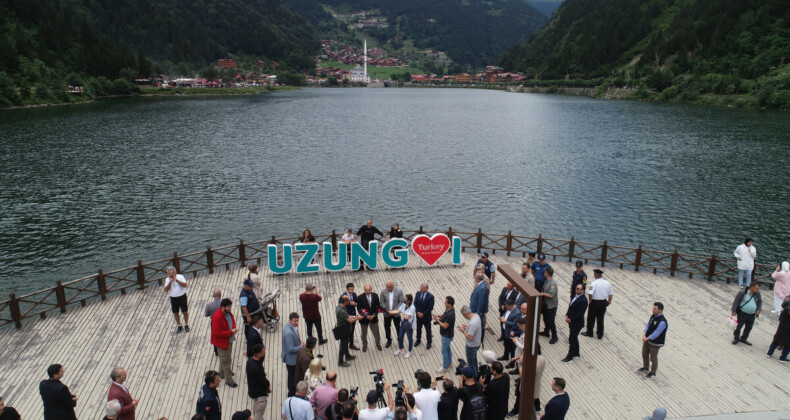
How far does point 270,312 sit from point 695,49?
158766 mm

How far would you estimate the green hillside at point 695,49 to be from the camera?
105 m

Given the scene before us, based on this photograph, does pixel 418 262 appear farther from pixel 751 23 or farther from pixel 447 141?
pixel 751 23

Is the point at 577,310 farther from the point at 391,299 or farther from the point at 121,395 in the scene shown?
the point at 121,395

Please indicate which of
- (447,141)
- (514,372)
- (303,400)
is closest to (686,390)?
(514,372)

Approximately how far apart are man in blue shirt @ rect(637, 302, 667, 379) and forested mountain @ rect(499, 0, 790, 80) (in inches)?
4891

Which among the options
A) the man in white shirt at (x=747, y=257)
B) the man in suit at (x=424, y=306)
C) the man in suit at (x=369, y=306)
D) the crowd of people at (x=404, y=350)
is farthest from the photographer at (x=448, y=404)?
the man in white shirt at (x=747, y=257)

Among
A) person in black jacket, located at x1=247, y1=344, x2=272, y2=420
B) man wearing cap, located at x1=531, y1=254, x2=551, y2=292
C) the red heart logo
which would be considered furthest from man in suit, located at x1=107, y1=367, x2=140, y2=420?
the red heart logo

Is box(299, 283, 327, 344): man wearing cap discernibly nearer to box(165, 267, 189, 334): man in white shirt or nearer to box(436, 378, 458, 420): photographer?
box(165, 267, 189, 334): man in white shirt

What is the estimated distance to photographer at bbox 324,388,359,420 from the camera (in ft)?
24.4

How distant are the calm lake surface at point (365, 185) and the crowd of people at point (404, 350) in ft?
58.6

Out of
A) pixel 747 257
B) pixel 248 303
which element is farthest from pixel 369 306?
pixel 747 257

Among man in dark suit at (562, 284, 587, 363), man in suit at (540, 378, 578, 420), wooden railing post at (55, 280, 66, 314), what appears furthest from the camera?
wooden railing post at (55, 280, 66, 314)

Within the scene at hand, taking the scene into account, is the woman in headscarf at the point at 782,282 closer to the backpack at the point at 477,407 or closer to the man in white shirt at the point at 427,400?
the backpack at the point at 477,407

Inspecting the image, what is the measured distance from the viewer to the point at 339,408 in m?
7.76
